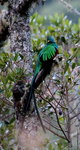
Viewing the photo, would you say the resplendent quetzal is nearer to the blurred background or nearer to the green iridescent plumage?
the green iridescent plumage

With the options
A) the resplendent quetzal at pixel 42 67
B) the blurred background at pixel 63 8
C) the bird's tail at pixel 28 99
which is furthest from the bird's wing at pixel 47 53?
the blurred background at pixel 63 8

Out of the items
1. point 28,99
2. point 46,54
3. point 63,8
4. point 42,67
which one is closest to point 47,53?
point 46,54

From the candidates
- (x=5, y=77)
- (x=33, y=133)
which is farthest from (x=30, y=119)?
(x=5, y=77)

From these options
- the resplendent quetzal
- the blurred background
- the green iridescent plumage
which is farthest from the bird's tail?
the blurred background

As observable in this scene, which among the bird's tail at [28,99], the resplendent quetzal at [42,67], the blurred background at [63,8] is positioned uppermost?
the blurred background at [63,8]

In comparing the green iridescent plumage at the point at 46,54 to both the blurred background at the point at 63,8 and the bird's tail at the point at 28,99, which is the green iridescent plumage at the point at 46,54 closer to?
the bird's tail at the point at 28,99

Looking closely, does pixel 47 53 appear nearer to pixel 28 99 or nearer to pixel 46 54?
pixel 46 54

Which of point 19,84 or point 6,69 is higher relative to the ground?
point 6,69

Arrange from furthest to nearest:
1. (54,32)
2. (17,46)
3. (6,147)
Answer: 1. (54,32)
2. (6,147)
3. (17,46)

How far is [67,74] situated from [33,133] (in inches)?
22.2

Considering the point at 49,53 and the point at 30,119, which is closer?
the point at 30,119

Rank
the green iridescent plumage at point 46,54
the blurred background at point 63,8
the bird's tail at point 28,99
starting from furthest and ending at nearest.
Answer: the blurred background at point 63,8, the green iridescent plumage at point 46,54, the bird's tail at point 28,99

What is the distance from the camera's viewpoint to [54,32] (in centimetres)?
496

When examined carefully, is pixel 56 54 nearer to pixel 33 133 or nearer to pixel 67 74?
pixel 67 74
